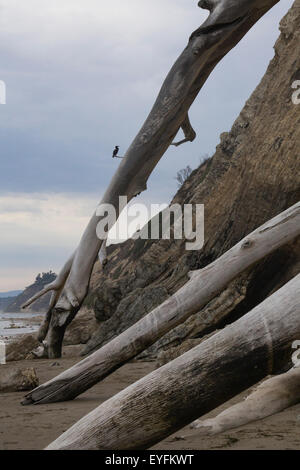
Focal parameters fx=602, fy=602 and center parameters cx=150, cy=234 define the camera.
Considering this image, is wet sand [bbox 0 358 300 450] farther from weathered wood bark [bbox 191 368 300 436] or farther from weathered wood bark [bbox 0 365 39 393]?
weathered wood bark [bbox 0 365 39 393]

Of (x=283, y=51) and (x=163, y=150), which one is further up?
(x=283, y=51)

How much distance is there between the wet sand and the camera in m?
3.67

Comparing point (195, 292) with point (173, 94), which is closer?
point (195, 292)

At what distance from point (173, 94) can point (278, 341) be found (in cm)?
434

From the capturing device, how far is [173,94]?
21.1ft

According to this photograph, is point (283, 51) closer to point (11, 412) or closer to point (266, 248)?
point (266, 248)

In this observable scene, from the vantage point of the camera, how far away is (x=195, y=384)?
252 cm

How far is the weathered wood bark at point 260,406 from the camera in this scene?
4.02 m

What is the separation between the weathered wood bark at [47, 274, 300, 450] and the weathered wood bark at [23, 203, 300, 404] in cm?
251

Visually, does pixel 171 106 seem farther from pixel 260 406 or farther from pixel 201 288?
pixel 260 406

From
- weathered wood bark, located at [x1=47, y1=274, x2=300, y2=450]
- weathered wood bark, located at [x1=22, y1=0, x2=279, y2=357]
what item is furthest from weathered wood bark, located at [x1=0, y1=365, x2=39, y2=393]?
weathered wood bark, located at [x1=47, y1=274, x2=300, y2=450]

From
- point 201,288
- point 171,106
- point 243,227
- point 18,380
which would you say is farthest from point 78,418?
point 243,227

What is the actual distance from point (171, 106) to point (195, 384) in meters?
4.45
